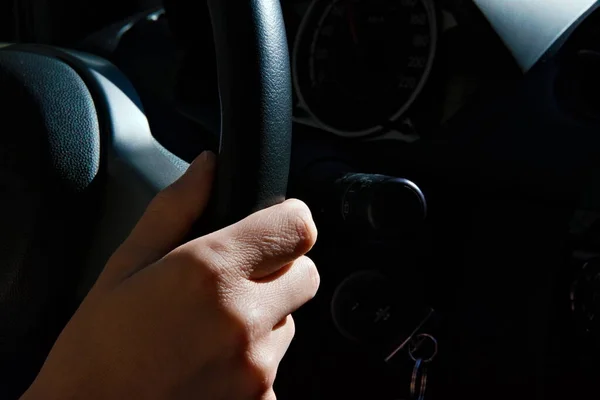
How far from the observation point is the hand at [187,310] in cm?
47

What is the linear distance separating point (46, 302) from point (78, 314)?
231mm

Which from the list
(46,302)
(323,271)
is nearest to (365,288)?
(323,271)

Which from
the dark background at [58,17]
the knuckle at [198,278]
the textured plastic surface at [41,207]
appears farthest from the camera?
the dark background at [58,17]

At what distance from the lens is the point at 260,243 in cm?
48

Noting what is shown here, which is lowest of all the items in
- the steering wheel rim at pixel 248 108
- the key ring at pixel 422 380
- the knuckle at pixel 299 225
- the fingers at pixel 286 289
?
the key ring at pixel 422 380

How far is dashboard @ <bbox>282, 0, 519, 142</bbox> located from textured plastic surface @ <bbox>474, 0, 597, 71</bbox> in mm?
13

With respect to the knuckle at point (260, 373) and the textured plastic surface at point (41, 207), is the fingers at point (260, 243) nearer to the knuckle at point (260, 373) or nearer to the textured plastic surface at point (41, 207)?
the knuckle at point (260, 373)

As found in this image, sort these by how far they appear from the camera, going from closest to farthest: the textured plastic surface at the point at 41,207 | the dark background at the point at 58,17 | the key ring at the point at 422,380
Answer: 1. the textured plastic surface at the point at 41,207
2. the key ring at the point at 422,380
3. the dark background at the point at 58,17

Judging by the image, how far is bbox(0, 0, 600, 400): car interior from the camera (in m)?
0.74

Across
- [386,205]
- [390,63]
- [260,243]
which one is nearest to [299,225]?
[260,243]

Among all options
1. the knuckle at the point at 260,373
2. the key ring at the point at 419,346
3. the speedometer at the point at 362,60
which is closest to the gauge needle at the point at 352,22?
the speedometer at the point at 362,60

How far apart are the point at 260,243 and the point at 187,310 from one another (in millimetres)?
66

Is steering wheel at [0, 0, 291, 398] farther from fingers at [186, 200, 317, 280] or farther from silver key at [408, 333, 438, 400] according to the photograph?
silver key at [408, 333, 438, 400]

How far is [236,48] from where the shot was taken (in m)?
0.47
